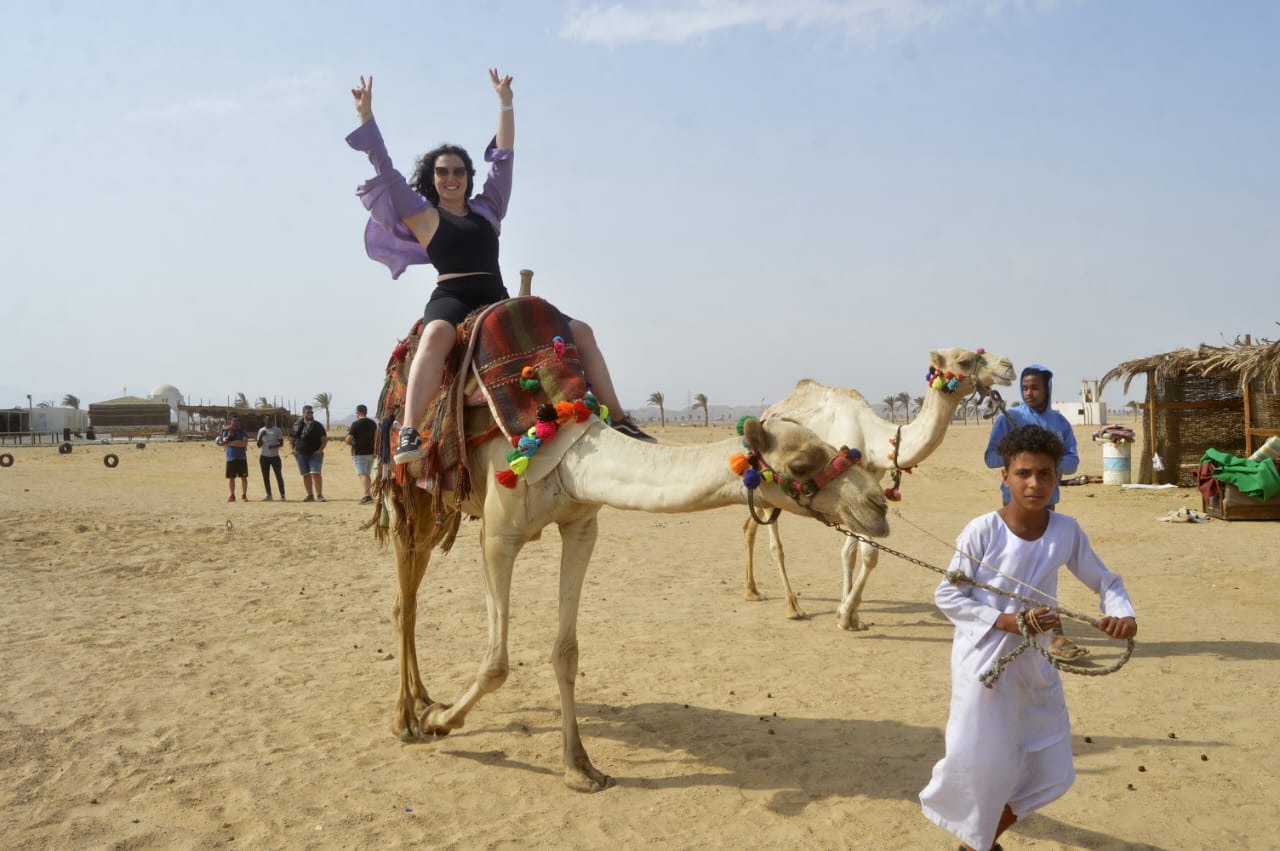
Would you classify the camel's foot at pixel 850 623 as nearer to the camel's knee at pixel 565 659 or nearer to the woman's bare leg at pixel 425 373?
the camel's knee at pixel 565 659

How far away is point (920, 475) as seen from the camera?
24281 millimetres

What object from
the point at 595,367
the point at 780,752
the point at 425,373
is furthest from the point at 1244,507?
the point at 425,373

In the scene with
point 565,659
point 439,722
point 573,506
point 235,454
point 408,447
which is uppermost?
point 408,447

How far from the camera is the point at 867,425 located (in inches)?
321

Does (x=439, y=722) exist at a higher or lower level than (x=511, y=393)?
lower

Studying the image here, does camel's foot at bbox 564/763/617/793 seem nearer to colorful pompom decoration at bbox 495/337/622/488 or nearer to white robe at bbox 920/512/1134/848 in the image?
colorful pompom decoration at bbox 495/337/622/488

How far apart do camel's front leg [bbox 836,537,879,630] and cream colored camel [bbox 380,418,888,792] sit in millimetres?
3582

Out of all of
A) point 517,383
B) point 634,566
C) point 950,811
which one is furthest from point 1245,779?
point 634,566

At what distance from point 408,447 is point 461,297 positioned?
0.99 meters

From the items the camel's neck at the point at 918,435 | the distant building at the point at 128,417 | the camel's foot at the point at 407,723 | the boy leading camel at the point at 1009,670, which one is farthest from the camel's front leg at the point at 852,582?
the distant building at the point at 128,417

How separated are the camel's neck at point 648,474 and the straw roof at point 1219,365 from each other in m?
14.6

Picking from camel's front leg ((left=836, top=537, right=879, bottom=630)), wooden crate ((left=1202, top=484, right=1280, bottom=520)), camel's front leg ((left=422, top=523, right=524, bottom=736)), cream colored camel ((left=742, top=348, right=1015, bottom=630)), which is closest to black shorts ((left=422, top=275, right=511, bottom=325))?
camel's front leg ((left=422, top=523, right=524, bottom=736))

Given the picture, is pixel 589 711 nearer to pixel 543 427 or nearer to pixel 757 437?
→ pixel 543 427

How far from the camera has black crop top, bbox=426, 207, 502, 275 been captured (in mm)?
5297
